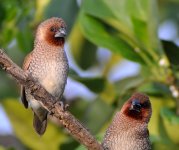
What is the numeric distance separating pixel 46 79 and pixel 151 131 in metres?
1.19

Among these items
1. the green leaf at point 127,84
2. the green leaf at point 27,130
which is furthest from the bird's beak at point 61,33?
the green leaf at point 27,130

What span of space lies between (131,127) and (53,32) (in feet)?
2.72

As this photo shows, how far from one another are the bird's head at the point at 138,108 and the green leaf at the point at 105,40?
48 centimetres

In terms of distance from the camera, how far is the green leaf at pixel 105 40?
6.18 meters

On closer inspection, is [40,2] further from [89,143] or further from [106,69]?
[89,143]

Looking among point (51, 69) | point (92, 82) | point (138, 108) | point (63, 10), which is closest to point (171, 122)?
point (138, 108)

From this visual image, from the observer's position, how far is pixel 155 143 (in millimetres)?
6051

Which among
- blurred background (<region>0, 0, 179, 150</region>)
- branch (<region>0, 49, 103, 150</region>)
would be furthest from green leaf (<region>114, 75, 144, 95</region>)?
branch (<region>0, 49, 103, 150</region>)

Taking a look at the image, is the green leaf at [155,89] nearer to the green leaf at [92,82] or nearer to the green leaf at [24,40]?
the green leaf at [92,82]

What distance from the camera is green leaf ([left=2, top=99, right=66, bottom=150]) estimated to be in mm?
6395

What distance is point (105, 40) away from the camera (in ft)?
20.4

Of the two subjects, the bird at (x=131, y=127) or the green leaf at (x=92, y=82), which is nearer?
the bird at (x=131, y=127)

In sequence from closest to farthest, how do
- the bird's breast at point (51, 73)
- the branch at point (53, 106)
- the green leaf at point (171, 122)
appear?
1. the branch at point (53, 106)
2. the bird's breast at point (51, 73)
3. the green leaf at point (171, 122)

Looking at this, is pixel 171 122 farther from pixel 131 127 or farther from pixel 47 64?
pixel 47 64
